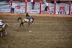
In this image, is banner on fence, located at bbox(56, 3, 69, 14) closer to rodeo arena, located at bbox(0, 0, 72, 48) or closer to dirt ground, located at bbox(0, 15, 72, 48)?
rodeo arena, located at bbox(0, 0, 72, 48)

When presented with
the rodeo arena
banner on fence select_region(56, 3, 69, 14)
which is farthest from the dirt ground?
banner on fence select_region(56, 3, 69, 14)

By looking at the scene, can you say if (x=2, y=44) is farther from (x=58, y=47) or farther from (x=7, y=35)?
(x=58, y=47)

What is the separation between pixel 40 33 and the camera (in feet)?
36.6

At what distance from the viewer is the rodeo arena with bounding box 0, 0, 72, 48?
10703mm

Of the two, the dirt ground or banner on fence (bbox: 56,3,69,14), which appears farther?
banner on fence (bbox: 56,3,69,14)

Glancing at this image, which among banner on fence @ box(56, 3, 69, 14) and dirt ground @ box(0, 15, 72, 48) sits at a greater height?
banner on fence @ box(56, 3, 69, 14)

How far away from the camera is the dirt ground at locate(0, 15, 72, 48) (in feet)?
34.9

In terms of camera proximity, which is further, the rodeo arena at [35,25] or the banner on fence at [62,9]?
the banner on fence at [62,9]

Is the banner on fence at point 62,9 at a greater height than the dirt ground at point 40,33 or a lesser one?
greater

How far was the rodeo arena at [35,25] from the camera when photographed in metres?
10.7

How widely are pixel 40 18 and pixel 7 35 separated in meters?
1.75

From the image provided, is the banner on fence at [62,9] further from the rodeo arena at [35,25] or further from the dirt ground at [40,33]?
the dirt ground at [40,33]

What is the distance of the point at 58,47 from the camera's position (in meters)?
10.6

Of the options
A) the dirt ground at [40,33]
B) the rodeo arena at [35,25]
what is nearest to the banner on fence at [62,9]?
the rodeo arena at [35,25]
